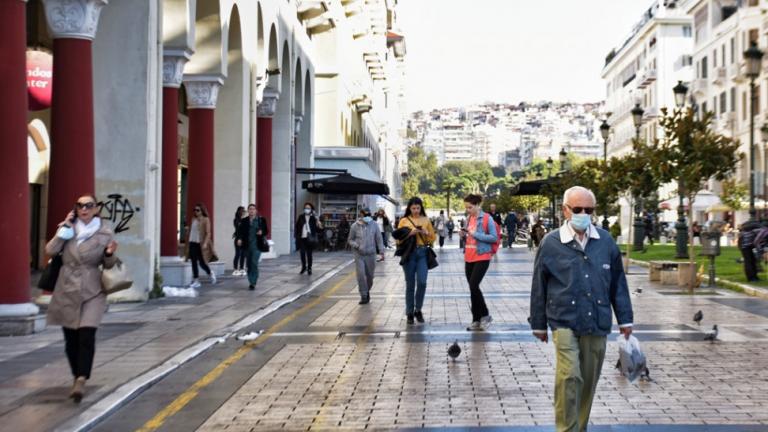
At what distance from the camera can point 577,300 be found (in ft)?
23.0

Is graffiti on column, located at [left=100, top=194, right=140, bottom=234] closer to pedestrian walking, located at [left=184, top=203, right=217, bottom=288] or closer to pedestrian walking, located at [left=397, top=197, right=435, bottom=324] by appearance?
pedestrian walking, located at [left=184, top=203, right=217, bottom=288]

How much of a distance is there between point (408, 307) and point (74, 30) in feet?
21.2

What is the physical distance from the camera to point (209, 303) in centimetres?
1939

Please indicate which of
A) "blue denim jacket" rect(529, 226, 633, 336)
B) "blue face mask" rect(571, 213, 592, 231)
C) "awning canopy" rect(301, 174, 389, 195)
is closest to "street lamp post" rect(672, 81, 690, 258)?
"awning canopy" rect(301, 174, 389, 195)

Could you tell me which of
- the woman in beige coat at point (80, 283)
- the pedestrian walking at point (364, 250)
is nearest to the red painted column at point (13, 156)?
the woman in beige coat at point (80, 283)

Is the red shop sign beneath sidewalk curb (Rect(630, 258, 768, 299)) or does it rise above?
above

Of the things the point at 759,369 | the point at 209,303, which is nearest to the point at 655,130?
the point at 209,303

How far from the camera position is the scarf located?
9.67m

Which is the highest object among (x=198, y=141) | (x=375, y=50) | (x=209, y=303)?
(x=375, y=50)

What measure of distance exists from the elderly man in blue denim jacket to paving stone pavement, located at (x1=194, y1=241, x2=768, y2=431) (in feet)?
4.02

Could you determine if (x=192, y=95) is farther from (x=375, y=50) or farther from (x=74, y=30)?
(x=375, y=50)

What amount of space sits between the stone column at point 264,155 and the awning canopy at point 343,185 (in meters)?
7.18

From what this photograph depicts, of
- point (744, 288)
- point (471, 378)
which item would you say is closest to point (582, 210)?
point (471, 378)

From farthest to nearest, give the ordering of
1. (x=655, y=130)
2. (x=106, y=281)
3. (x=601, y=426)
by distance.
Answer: (x=655, y=130)
(x=106, y=281)
(x=601, y=426)
